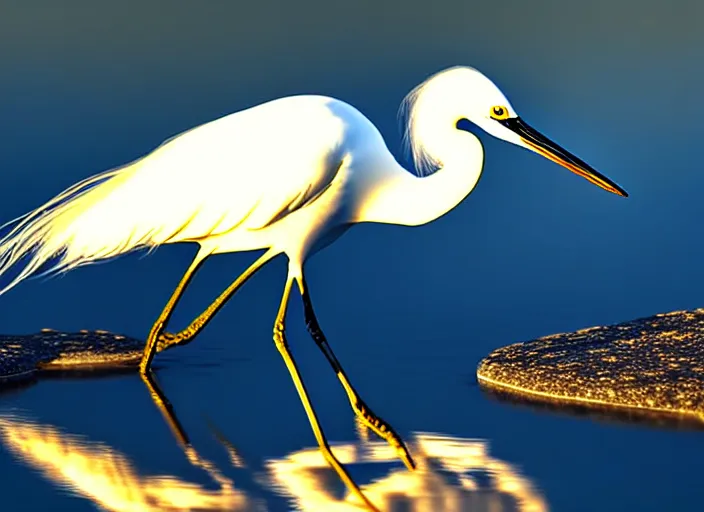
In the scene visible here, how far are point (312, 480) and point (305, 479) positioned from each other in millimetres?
32

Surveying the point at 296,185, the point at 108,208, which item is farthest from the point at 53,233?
the point at 296,185

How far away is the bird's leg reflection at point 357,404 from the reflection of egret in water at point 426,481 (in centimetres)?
5

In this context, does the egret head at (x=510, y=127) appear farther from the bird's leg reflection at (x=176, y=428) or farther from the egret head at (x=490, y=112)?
the bird's leg reflection at (x=176, y=428)

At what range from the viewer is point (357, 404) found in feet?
22.2

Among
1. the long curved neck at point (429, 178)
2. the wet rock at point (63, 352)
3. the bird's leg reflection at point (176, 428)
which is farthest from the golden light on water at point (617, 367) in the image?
the wet rock at point (63, 352)

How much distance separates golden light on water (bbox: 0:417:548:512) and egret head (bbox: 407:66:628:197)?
143 cm

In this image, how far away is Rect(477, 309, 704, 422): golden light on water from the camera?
7.11 metres

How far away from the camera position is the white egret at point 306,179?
6.84 m

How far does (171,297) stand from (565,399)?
2.11 metres

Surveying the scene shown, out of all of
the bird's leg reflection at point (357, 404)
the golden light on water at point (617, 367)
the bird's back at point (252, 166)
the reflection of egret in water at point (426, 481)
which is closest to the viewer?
the reflection of egret in water at point (426, 481)

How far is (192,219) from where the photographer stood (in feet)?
23.1

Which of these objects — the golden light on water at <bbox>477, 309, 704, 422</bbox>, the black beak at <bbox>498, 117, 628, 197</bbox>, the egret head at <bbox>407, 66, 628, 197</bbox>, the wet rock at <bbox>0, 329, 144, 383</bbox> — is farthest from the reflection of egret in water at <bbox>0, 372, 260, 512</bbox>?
the black beak at <bbox>498, 117, 628, 197</bbox>

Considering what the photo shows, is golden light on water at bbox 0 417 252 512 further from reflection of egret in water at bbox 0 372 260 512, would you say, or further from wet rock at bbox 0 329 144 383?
wet rock at bbox 0 329 144 383

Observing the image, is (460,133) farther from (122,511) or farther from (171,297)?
(122,511)
